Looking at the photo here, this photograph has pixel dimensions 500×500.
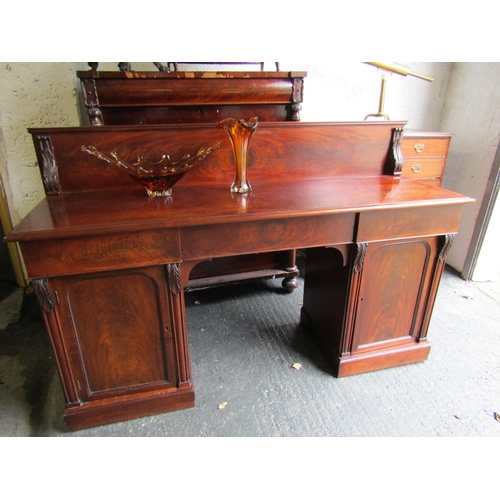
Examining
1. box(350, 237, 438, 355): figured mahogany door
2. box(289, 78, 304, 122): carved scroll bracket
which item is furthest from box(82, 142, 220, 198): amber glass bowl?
box(350, 237, 438, 355): figured mahogany door

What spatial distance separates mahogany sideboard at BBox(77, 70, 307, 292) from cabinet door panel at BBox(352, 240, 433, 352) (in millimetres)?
977

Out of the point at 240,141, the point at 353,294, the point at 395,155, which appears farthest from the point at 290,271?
the point at 240,141

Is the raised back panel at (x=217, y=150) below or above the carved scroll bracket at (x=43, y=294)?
above

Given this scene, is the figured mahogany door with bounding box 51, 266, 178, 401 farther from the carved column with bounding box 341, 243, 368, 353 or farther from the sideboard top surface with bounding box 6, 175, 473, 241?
the carved column with bounding box 341, 243, 368, 353

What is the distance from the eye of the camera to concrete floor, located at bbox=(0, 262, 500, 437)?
4.50 feet

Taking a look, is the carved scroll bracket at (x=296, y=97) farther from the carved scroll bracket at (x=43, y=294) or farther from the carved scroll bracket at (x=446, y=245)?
the carved scroll bracket at (x=43, y=294)

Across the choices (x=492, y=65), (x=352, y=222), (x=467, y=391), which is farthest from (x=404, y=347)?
(x=492, y=65)

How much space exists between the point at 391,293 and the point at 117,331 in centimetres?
118

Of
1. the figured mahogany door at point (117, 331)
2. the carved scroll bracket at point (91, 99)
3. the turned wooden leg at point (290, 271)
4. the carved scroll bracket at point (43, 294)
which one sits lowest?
the turned wooden leg at point (290, 271)

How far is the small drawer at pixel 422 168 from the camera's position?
2297 millimetres

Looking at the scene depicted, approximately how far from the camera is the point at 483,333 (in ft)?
6.35

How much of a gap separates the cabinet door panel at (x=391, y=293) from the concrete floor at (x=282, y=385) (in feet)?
0.64

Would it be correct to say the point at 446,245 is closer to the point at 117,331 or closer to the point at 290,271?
the point at 290,271

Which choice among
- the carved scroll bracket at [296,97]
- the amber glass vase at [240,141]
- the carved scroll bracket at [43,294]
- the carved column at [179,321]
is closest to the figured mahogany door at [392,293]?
the amber glass vase at [240,141]
